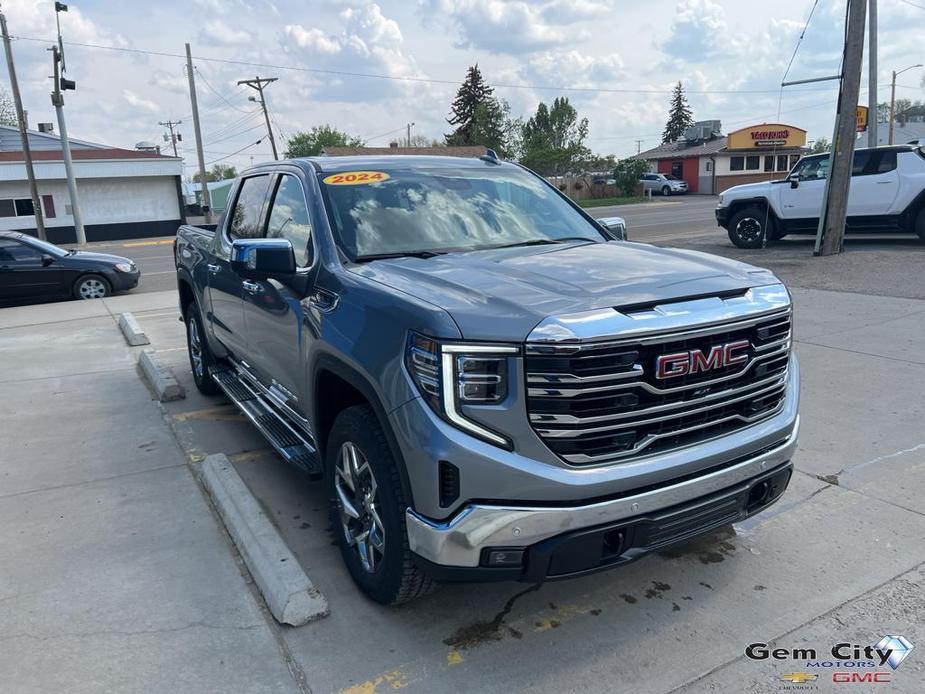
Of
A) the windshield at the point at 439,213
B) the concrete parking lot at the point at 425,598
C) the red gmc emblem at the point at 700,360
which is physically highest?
the windshield at the point at 439,213

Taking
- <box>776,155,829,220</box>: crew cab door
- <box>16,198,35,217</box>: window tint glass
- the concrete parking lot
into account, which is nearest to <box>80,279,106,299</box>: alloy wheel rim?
the concrete parking lot

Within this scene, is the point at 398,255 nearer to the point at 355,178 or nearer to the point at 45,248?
the point at 355,178

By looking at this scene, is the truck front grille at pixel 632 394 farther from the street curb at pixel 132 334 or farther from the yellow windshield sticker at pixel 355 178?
the street curb at pixel 132 334

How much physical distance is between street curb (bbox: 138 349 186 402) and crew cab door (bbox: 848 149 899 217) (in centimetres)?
1314

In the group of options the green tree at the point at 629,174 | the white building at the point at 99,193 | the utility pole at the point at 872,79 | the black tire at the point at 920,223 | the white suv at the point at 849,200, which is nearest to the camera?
the white suv at the point at 849,200

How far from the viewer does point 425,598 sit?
330cm

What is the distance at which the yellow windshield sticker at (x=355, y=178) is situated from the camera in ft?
13.1

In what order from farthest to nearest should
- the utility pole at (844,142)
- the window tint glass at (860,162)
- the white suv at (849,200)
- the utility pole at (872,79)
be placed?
the utility pole at (872,79)
the window tint glass at (860,162)
the white suv at (849,200)
the utility pole at (844,142)

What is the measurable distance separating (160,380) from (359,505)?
4.22m

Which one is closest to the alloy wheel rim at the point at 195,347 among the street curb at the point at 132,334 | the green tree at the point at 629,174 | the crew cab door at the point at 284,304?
the crew cab door at the point at 284,304

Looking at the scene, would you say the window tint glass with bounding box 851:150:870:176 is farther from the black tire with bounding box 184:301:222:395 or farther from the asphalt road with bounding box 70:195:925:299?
the black tire with bounding box 184:301:222:395

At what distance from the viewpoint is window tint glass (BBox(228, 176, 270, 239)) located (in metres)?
4.81

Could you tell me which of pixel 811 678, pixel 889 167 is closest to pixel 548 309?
pixel 811 678

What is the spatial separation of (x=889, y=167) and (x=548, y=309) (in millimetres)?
14408
